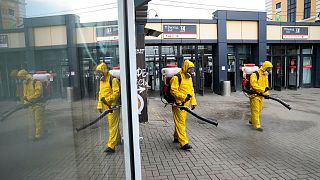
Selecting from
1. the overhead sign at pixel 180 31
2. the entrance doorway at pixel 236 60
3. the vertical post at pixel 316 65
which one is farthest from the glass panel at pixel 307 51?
the overhead sign at pixel 180 31

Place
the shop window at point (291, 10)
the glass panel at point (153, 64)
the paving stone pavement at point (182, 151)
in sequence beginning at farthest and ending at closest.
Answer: the shop window at point (291, 10), the glass panel at point (153, 64), the paving stone pavement at point (182, 151)

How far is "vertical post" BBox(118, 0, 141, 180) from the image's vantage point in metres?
1.85

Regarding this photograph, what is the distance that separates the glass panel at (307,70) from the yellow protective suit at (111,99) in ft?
54.6

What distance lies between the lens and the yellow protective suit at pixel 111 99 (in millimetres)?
1582

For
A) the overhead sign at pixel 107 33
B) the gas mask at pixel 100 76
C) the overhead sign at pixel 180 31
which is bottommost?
the gas mask at pixel 100 76

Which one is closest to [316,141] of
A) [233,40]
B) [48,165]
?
[48,165]

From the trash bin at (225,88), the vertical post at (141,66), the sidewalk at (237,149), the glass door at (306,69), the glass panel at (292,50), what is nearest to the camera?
the sidewalk at (237,149)

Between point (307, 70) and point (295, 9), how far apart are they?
16484mm

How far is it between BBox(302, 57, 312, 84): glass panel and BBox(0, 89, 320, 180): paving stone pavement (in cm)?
523

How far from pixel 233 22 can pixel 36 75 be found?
14.0m

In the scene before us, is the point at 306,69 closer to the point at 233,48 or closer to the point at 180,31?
the point at 233,48

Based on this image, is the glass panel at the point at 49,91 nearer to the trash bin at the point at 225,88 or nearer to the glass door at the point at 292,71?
the trash bin at the point at 225,88

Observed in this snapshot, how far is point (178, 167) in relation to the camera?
13.9 ft

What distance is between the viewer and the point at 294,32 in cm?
1490
